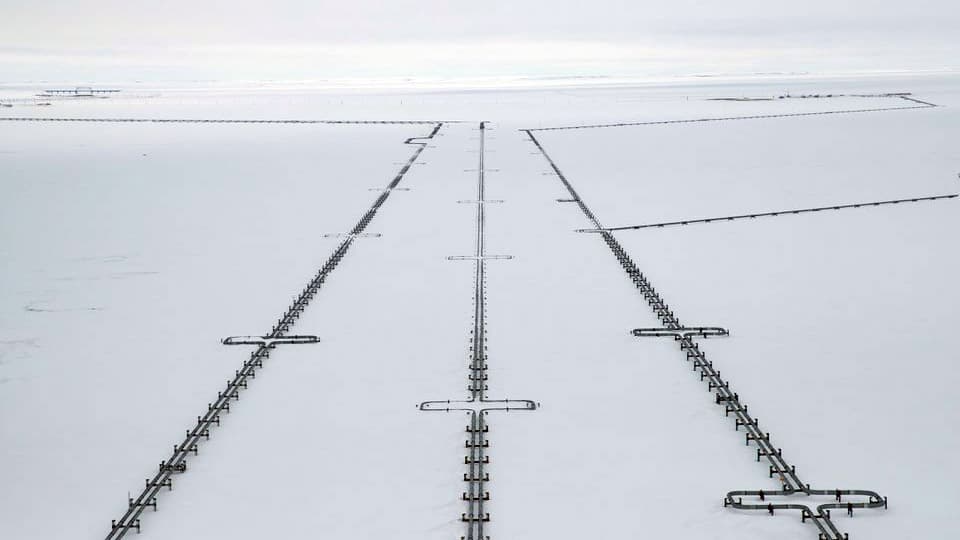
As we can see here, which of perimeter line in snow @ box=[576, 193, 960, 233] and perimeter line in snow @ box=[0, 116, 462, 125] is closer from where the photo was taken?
perimeter line in snow @ box=[576, 193, 960, 233]

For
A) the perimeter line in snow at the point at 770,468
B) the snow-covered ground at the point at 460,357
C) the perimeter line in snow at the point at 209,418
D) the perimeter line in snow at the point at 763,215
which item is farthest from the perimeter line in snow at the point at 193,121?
the perimeter line in snow at the point at 770,468

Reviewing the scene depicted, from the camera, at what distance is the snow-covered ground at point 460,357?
12.3 meters

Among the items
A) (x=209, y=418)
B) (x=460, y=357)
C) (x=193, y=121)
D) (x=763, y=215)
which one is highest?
(x=193, y=121)

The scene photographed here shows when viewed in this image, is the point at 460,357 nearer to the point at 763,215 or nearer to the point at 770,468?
the point at 770,468

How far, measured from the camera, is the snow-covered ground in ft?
40.4

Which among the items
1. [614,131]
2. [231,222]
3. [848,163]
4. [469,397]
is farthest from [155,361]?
[614,131]

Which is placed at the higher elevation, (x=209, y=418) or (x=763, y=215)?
(x=763, y=215)

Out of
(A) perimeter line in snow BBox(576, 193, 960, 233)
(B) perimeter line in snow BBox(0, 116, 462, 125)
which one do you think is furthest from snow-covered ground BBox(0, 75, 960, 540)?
(B) perimeter line in snow BBox(0, 116, 462, 125)

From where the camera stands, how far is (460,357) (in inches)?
699

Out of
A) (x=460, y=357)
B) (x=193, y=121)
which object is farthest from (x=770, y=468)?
(x=193, y=121)

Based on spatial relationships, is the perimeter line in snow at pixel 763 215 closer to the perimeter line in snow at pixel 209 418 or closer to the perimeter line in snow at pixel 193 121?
the perimeter line in snow at pixel 209 418

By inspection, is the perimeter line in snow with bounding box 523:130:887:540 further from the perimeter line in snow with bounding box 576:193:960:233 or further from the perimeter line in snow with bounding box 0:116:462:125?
the perimeter line in snow with bounding box 0:116:462:125

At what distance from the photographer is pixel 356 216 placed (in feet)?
112

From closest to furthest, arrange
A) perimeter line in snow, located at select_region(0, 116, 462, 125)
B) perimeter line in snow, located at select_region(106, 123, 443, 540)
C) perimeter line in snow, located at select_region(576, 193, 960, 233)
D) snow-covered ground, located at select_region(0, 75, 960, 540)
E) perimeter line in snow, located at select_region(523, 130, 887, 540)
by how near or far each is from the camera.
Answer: perimeter line in snow, located at select_region(523, 130, 887, 540)
perimeter line in snow, located at select_region(106, 123, 443, 540)
snow-covered ground, located at select_region(0, 75, 960, 540)
perimeter line in snow, located at select_region(576, 193, 960, 233)
perimeter line in snow, located at select_region(0, 116, 462, 125)
